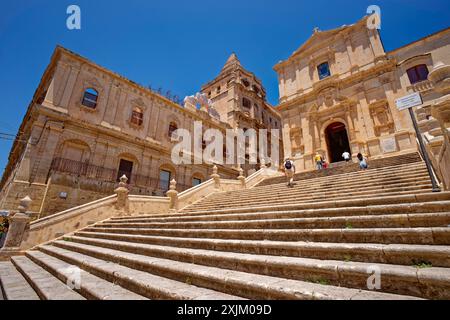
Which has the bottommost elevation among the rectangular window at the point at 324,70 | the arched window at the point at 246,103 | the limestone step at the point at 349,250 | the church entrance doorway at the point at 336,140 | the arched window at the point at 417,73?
the limestone step at the point at 349,250

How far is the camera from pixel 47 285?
139 inches

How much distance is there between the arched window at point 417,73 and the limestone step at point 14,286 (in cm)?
2194

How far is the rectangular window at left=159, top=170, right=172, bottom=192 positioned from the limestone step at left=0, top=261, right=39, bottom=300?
40.3 feet

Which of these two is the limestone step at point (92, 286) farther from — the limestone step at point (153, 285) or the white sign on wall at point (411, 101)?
the white sign on wall at point (411, 101)

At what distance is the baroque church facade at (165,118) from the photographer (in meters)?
12.9

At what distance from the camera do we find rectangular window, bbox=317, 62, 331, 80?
19766 millimetres

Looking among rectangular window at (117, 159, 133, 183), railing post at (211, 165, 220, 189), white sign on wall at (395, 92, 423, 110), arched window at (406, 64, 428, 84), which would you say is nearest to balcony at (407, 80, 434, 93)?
arched window at (406, 64, 428, 84)

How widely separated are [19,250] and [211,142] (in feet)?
59.1

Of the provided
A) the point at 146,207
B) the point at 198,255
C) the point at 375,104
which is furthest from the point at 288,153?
the point at 198,255

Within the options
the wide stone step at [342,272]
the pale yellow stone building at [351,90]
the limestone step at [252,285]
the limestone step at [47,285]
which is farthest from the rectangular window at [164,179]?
the wide stone step at [342,272]

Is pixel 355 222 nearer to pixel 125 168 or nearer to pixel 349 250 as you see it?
pixel 349 250

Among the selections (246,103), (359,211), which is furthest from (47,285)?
(246,103)
